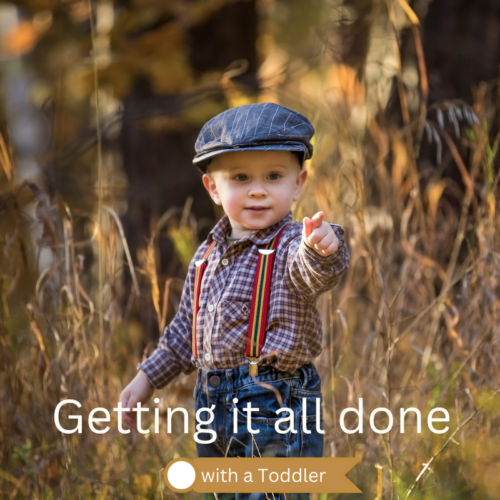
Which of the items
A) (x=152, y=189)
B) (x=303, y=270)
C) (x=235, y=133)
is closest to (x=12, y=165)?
(x=235, y=133)

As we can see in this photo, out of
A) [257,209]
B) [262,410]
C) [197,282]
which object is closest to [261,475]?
[262,410]

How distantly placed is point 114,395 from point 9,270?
22.9 inches

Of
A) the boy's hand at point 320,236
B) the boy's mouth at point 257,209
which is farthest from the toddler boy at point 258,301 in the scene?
the boy's hand at point 320,236

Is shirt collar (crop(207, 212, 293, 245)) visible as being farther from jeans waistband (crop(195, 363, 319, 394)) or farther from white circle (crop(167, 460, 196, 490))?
white circle (crop(167, 460, 196, 490))

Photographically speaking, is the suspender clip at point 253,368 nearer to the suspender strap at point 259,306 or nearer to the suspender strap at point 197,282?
the suspender strap at point 259,306

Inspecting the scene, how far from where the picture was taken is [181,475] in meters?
1.69

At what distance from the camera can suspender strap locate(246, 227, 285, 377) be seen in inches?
63.7

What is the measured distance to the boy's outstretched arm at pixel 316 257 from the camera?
145 centimetres

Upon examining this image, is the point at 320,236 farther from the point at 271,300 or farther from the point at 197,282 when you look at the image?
the point at 197,282

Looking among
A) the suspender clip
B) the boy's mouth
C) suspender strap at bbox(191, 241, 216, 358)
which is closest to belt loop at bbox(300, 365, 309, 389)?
the suspender clip

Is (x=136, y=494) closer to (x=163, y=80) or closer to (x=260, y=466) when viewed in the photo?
(x=260, y=466)

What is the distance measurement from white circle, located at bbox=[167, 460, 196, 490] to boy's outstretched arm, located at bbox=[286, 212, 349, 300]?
51cm

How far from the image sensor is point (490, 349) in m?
2.11

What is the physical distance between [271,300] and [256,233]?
17 cm
